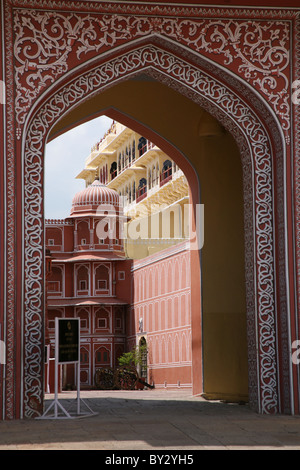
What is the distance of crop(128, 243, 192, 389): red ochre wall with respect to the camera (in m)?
15.5

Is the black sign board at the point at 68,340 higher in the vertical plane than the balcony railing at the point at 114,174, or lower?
lower

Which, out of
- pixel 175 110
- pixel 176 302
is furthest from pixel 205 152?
pixel 176 302

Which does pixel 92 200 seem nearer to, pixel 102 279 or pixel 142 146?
pixel 102 279

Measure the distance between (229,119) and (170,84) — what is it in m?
0.68

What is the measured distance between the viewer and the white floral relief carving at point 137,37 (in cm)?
Result: 674

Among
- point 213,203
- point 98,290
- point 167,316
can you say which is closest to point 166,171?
point 98,290

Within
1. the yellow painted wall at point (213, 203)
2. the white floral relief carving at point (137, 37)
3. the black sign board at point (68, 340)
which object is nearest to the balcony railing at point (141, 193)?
the yellow painted wall at point (213, 203)

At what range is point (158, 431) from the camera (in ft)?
18.4

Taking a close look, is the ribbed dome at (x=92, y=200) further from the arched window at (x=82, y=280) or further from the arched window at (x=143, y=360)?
the arched window at (x=143, y=360)

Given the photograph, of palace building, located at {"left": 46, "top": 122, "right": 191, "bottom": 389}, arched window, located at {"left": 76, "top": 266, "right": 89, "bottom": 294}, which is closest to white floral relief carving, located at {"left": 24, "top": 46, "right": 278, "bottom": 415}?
palace building, located at {"left": 46, "top": 122, "right": 191, "bottom": 389}

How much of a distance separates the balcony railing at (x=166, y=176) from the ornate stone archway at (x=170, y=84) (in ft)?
62.4

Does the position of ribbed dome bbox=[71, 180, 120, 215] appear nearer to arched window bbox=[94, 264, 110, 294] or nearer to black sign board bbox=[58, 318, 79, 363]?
arched window bbox=[94, 264, 110, 294]

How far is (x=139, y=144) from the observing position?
29.9 m

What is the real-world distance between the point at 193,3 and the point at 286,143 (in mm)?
1574
